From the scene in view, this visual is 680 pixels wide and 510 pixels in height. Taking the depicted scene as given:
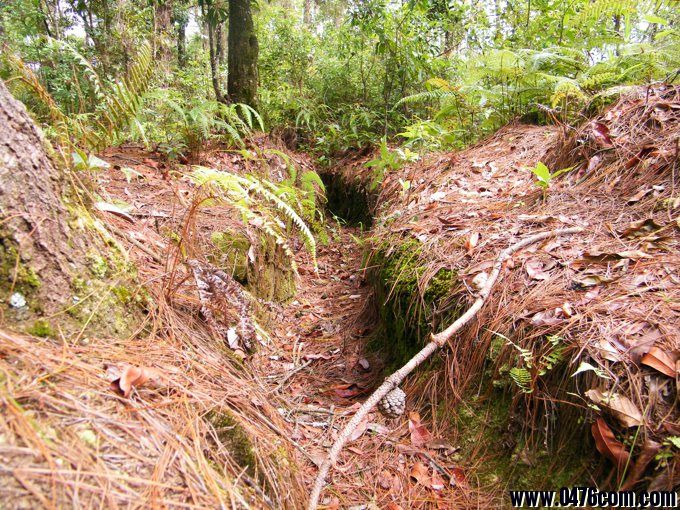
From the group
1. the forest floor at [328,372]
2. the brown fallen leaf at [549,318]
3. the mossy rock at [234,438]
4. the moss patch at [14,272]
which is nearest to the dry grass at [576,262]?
the brown fallen leaf at [549,318]

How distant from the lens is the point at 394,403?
85.3 inches

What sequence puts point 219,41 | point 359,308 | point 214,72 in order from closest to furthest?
point 359,308 → point 214,72 → point 219,41

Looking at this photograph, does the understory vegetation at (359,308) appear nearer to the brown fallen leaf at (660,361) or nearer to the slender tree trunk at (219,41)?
the brown fallen leaf at (660,361)

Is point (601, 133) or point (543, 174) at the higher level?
point (601, 133)

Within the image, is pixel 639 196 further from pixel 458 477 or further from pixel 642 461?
pixel 458 477

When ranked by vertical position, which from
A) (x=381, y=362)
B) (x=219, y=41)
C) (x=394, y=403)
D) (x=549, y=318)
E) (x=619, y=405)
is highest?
(x=219, y=41)

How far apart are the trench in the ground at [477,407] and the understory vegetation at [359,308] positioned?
0.04 ft

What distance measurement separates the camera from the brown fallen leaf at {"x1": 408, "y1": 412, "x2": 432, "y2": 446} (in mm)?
2041

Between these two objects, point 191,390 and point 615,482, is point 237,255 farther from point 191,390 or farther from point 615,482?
point 615,482

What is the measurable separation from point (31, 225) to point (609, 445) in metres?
2.13

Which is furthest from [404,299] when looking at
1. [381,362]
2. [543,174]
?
[543,174]

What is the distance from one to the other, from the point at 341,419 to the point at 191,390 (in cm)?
113

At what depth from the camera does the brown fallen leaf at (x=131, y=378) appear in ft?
3.97

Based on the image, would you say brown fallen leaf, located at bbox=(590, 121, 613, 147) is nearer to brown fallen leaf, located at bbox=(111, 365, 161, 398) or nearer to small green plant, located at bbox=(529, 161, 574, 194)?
small green plant, located at bbox=(529, 161, 574, 194)
